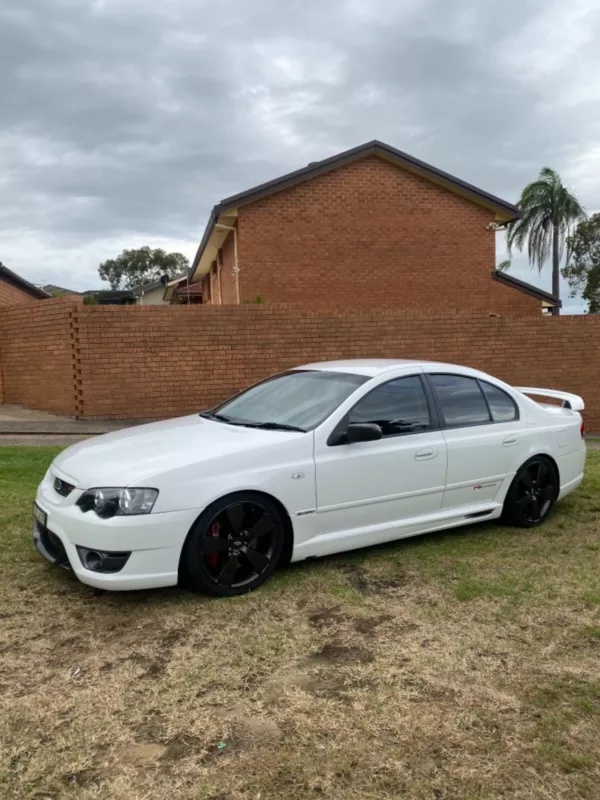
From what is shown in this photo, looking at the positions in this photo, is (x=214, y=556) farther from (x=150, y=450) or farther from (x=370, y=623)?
(x=370, y=623)

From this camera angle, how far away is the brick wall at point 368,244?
627 inches

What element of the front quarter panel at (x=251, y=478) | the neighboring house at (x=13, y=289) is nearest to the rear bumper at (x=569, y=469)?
the front quarter panel at (x=251, y=478)

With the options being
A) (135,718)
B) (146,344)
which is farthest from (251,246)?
(135,718)

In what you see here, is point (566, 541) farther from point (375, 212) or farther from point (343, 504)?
point (375, 212)

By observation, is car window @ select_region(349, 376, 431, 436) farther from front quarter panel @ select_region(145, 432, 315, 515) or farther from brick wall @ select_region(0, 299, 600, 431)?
brick wall @ select_region(0, 299, 600, 431)

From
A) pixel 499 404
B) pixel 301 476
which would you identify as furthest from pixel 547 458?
pixel 301 476

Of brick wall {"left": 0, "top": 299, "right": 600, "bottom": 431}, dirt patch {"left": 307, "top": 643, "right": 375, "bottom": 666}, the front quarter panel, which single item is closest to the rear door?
the front quarter panel

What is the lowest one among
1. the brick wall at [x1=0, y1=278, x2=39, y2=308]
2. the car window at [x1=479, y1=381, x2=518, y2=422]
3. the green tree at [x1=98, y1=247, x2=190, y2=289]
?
the car window at [x1=479, y1=381, x2=518, y2=422]

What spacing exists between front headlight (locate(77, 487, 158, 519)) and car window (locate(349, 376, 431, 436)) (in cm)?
151

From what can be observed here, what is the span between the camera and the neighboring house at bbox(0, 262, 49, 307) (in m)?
18.9

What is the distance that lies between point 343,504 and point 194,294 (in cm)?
2800

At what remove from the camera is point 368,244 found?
16.4 meters

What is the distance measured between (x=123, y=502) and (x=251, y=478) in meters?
0.75

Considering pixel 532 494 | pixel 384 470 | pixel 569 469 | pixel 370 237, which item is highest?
pixel 370 237
